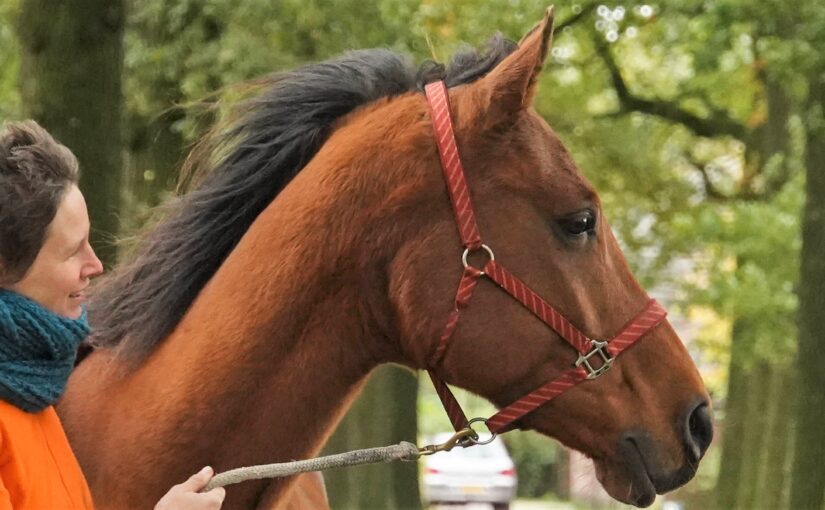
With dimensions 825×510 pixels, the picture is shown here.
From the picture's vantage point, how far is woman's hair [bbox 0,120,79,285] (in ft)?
7.27

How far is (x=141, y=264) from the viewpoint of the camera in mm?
2861

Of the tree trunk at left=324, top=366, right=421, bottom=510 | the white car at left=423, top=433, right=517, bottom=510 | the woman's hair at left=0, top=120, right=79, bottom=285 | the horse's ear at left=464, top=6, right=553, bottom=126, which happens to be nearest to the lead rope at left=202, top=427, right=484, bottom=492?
the woman's hair at left=0, top=120, right=79, bottom=285

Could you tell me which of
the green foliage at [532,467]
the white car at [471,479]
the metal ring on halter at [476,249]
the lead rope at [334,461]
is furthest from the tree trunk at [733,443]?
the green foliage at [532,467]

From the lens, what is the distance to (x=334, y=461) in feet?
8.36

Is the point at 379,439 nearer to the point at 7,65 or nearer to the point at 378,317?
the point at 7,65

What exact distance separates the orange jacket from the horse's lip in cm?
125

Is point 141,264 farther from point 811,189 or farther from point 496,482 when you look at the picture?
point 496,482

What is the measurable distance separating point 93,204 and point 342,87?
289 centimetres

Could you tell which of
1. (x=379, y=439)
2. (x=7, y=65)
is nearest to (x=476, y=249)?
(x=379, y=439)

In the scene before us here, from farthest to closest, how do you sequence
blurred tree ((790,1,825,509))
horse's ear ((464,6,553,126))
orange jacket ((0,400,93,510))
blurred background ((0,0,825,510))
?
1. blurred tree ((790,1,825,509))
2. blurred background ((0,0,825,510))
3. horse's ear ((464,6,553,126))
4. orange jacket ((0,400,93,510))

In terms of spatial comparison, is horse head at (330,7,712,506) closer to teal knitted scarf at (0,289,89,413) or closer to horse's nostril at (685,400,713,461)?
horse's nostril at (685,400,713,461)

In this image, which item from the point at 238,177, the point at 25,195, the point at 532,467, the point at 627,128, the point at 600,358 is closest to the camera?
the point at 25,195

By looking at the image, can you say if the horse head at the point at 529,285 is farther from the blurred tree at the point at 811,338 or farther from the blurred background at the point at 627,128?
the blurred tree at the point at 811,338

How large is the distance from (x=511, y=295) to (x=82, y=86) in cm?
352
